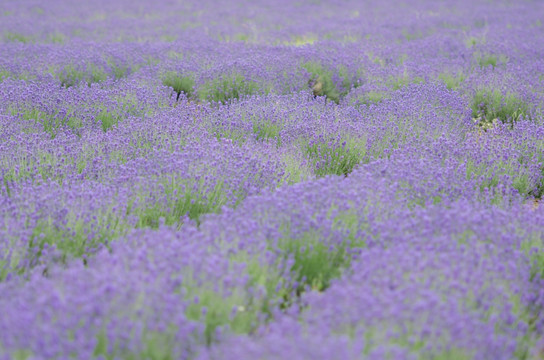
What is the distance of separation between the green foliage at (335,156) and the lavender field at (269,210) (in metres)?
0.02

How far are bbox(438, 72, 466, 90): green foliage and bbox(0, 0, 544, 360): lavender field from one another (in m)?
0.02

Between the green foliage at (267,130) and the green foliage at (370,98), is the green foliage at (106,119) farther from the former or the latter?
the green foliage at (370,98)

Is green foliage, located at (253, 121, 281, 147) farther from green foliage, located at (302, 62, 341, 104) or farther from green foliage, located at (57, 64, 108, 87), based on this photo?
green foliage, located at (57, 64, 108, 87)

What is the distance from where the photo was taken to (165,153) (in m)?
3.49

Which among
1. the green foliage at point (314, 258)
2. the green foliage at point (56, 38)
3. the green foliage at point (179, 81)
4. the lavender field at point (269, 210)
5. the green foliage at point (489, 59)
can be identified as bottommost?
the green foliage at point (314, 258)

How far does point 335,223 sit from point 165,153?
1.40 m

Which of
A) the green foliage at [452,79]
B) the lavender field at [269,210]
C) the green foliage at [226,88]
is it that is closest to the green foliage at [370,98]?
the lavender field at [269,210]

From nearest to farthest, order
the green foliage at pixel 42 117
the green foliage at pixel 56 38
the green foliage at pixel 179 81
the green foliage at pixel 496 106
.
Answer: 1. the green foliage at pixel 42 117
2. the green foliage at pixel 496 106
3. the green foliage at pixel 179 81
4. the green foliage at pixel 56 38

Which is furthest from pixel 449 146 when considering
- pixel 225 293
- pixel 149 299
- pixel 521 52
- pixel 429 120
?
pixel 521 52

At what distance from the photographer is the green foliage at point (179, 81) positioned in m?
5.79

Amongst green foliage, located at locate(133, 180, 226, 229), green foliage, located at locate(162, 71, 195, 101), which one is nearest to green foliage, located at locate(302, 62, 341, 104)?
green foliage, located at locate(162, 71, 195, 101)

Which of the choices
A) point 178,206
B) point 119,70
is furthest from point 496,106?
point 119,70

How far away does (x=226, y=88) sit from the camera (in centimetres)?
545

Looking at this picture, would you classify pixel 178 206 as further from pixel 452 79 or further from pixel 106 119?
pixel 452 79
